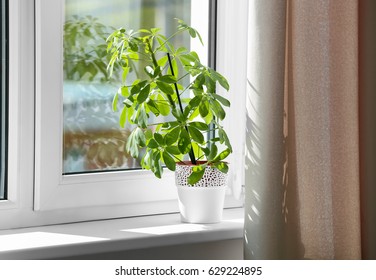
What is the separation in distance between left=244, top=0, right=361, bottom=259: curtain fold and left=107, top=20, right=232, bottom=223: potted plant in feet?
0.39

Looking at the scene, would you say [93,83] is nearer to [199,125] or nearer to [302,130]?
[199,125]

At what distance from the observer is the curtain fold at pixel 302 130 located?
1521 mm

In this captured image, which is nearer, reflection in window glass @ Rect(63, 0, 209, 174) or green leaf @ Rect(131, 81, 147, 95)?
green leaf @ Rect(131, 81, 147, 95)

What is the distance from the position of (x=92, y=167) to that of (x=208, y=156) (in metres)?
0.31

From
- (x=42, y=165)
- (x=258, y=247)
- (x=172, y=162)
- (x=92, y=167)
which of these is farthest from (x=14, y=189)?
(x=258, y=247)

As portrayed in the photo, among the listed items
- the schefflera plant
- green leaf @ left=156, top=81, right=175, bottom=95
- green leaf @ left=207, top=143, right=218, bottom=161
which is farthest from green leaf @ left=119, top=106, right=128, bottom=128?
green leaf @ left=207, top=143, right=218, bottom=161

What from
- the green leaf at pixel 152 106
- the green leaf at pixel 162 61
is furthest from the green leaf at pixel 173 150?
the green leaf at pixel 162 61

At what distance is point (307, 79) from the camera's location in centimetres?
152

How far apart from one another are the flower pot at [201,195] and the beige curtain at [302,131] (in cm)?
12

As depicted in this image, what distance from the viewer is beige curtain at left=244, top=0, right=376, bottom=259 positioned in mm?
1521

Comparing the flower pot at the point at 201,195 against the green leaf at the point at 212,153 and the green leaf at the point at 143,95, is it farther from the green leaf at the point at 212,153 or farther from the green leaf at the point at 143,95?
the green leaf at the point at 143,95

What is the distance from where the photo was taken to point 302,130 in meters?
1.53

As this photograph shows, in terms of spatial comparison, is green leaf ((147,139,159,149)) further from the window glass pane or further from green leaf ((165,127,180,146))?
the window glass pane
